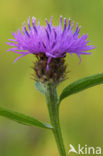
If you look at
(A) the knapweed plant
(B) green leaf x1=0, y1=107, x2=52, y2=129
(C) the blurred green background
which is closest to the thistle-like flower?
(A) the knapweed plant

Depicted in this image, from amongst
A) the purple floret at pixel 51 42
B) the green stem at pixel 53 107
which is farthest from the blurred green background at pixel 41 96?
the purple floret at pixel 51 42

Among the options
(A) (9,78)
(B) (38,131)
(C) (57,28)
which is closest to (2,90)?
(A) (9,78)

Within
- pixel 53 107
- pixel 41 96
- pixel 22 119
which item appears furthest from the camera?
pixel 41 96

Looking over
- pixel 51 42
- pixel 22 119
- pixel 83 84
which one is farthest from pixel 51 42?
pixel 22 119

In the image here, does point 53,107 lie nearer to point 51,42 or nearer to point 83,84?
point 83,84

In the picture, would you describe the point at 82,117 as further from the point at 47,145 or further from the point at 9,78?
the point at 9,78

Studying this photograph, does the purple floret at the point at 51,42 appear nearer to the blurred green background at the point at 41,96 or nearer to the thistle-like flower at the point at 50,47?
the thistle-like flower at the point at 50,47

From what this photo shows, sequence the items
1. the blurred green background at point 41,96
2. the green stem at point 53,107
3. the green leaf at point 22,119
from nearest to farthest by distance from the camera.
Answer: the green leaf at point 22,119 < the green stem at point 53,107 < the blurred green background at point 41,96

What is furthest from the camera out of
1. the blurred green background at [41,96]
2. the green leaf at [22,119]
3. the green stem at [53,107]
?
the blurred green background at [41,96]

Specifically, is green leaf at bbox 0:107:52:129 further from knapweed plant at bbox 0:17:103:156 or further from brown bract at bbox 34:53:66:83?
brown bract at bbox 34:53:66:83
